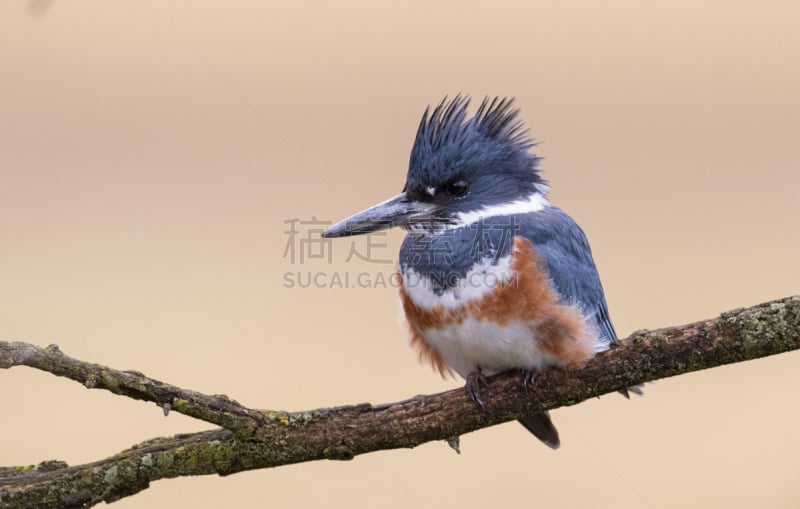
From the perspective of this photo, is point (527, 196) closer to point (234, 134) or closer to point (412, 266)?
point (412, 266)

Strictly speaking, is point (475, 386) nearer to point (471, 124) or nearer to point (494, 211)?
point (494, 211)

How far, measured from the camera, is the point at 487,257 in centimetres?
279

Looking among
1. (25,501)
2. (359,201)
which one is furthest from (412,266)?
(359,201)

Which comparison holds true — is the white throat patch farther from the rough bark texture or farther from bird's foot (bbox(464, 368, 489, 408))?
the rough bark texture

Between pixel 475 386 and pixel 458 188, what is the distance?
78 centimetres

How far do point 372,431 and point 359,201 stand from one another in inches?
128

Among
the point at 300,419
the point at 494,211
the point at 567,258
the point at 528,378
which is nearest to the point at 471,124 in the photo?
the point at 494,211

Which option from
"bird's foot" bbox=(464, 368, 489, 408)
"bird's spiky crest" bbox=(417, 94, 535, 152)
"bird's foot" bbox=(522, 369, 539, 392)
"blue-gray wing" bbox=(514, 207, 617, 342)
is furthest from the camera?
"bird's spiky crest" bbox=(417, 94, 535, 152)

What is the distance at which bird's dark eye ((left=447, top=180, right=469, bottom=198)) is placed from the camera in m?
3.01

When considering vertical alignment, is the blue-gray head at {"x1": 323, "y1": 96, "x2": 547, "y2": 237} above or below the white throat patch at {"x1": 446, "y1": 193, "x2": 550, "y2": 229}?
above

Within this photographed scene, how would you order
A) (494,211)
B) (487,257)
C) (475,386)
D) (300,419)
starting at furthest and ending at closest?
(494,211)
(487,257)
(475,386)
(300,419)

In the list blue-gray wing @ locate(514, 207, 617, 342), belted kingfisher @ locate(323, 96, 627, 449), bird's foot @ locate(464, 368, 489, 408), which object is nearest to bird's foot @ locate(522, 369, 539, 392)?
belted kingfisher @ locate(323, 96, 627, 449)

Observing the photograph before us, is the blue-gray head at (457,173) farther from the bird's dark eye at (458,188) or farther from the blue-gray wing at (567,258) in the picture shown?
the blue-gray wing at (567,258)

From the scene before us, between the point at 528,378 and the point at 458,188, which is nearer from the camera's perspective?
the point at 528,378
